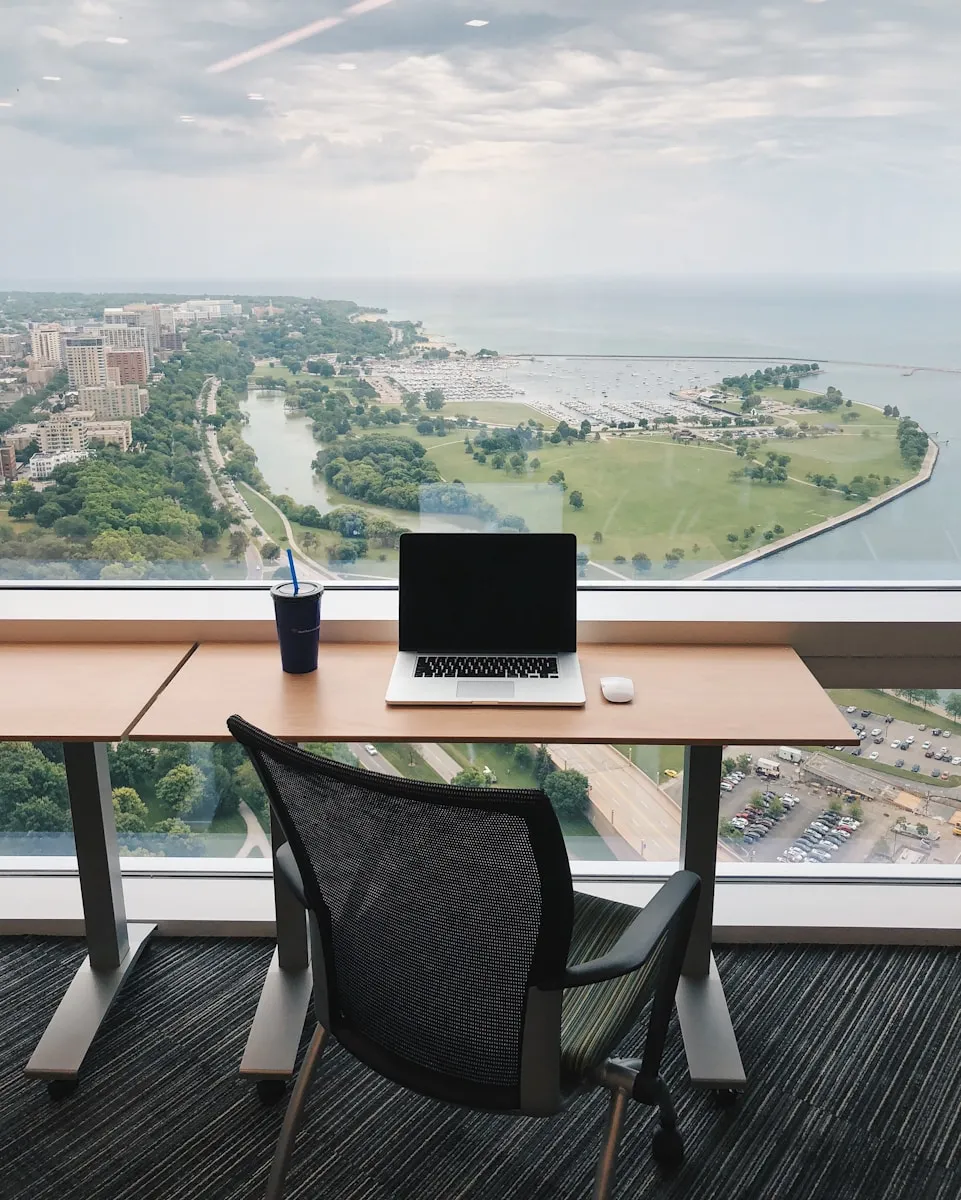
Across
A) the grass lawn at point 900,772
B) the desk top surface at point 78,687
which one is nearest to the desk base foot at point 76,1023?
the desk top surface at point 78,687

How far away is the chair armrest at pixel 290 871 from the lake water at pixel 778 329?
4.54 feet

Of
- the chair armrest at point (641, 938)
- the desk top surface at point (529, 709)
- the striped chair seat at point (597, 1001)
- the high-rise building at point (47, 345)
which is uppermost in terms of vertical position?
the high-rise building at point (47, 345)

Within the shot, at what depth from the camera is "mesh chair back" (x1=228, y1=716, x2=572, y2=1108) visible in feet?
4.52

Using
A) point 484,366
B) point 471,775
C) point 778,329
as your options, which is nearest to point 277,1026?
point 471,775

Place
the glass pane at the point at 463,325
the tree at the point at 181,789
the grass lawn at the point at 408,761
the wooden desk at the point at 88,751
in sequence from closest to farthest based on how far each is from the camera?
the wooden desk at the point at 88,751
the glass pane at the point at 463,325
the grass lawn at the point at 408,761
the tree at the point at 181,789

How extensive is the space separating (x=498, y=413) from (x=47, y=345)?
121cm

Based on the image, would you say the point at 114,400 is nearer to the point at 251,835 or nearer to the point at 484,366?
the point at 484,366

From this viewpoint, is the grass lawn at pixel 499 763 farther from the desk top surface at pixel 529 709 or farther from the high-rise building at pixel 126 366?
the high-rise building at pixel 126 366

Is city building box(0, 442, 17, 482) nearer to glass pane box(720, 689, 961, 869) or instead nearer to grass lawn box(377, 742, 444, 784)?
grass lawn box(377, 742, 444, 784)

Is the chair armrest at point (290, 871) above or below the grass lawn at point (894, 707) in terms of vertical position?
above

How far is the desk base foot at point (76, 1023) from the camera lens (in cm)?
221

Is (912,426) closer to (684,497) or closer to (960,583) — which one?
(960,583)

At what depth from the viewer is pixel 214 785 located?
9.76 feet

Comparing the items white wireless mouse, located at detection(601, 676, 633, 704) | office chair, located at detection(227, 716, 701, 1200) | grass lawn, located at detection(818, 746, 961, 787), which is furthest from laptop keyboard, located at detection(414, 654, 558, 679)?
grass lawn, located at detection(818, 746, 961, 787)
